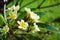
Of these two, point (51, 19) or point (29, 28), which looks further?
point (51, 19)

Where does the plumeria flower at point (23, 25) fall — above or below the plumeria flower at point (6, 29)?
above

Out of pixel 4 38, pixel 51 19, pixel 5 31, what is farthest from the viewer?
pixel 51 19

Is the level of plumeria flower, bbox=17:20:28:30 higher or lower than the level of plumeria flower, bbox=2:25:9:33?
higher

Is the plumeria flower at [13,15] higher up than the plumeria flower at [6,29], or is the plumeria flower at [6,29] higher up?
the plumeria flower at [13,15]

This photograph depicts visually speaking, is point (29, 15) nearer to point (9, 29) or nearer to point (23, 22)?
point (23, 22)

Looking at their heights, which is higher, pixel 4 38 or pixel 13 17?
pixel 13 17

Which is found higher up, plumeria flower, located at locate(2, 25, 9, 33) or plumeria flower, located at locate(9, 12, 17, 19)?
plumeria flower, located at locate(9, 12, 17, 19)

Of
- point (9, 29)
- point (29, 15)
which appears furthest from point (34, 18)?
point (9, 29)

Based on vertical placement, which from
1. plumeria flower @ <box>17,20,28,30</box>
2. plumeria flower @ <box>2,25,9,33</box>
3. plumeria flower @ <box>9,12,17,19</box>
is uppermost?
plumeria flower @ <box>9,12,17,19</box>

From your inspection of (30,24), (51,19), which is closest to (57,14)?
(51,19)

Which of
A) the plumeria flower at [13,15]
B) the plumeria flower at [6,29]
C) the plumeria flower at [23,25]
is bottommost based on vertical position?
the plumeria flower at [6,29]

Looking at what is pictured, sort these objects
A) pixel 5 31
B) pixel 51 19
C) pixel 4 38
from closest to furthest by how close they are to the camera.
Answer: pixel 5 31 → pixel 4 38 → pixel 51 19
